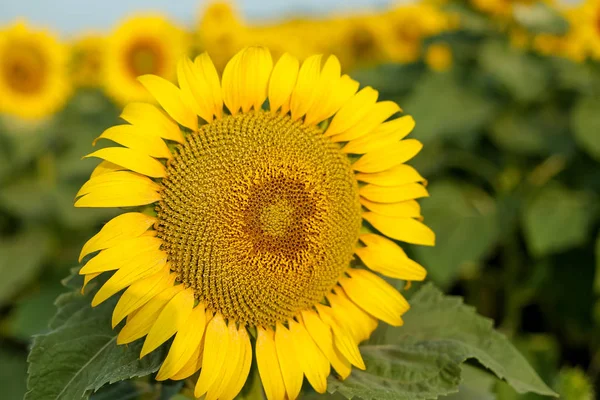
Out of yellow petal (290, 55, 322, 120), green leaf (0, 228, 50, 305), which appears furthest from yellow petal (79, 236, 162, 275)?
green leaf (0, 228, 50, 305)

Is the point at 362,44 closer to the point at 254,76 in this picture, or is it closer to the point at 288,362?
the point at 254,76

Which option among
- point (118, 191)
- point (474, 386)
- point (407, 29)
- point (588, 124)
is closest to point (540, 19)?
point (588, 124)

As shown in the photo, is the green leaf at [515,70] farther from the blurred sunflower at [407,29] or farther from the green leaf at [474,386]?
the green leaf at [474,386]

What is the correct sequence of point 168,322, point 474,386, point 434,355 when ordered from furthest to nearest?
point 474,386
point 434,355
point 168,322

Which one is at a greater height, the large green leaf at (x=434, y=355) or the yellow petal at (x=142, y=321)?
the yellow petal at (x=142, y=321)

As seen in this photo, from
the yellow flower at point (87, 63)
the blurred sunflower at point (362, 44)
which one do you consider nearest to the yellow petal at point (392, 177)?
the blurred sunflower at point (362, 44)

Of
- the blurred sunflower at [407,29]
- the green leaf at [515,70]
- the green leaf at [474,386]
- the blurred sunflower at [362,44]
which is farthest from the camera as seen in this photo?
the blurred sunflower at [362,44]

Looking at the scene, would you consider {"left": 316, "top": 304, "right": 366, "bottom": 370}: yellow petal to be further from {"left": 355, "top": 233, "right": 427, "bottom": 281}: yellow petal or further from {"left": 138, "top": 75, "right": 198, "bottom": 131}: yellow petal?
{"left": 138, "top": 75, "right": 198, "bottom": 131}: yellow petal

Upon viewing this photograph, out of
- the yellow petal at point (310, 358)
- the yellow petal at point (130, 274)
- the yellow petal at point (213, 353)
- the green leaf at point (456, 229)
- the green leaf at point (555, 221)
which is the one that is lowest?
the green leaf at point (456, 229)
